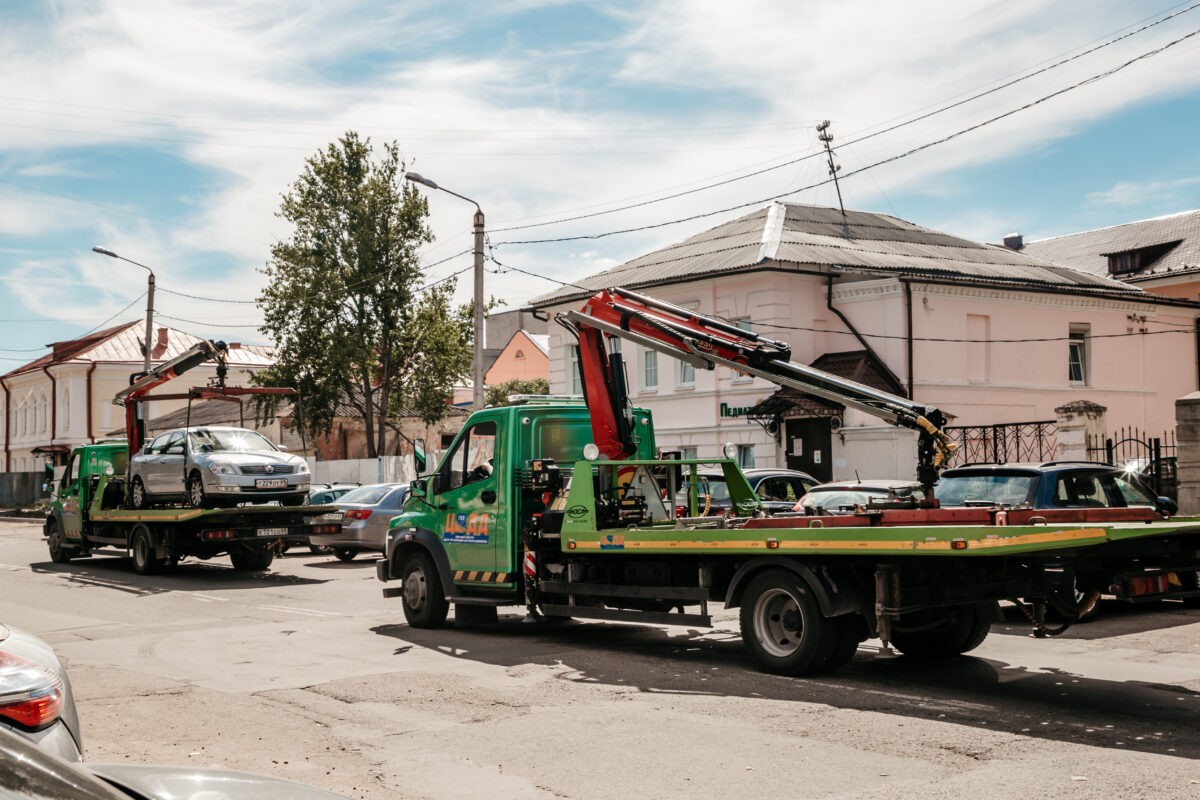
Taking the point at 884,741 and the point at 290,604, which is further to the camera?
the point at 290,604

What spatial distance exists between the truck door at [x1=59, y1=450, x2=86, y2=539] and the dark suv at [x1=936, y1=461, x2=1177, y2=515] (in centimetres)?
1652

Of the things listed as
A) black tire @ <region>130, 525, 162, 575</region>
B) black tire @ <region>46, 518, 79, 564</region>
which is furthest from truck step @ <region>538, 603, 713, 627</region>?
black tire @ <region>46, 518, 79, 564</region>

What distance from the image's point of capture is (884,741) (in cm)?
742

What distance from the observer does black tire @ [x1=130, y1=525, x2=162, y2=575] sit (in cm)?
2069

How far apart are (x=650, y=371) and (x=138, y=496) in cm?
1770

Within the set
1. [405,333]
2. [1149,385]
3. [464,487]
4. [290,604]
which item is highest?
[405,333]

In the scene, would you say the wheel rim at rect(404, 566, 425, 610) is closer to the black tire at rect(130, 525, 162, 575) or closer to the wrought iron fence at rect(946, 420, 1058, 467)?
the black tire at rect(130, 525, 162, 575)

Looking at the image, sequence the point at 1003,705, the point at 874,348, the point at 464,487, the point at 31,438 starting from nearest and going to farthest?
the point at 1003,705, the point at 464,487, the point at 874,348, the point at 31,438

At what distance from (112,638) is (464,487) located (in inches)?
157

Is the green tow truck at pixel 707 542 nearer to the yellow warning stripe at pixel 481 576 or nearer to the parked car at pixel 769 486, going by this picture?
the yellow warning stripe at pixel 481 576

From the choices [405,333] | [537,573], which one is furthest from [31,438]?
[537,573]

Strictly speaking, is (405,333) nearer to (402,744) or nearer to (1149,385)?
(1149,385)

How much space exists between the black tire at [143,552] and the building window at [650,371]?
17.7 metres

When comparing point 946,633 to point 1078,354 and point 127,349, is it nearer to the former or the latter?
point 1078,354
